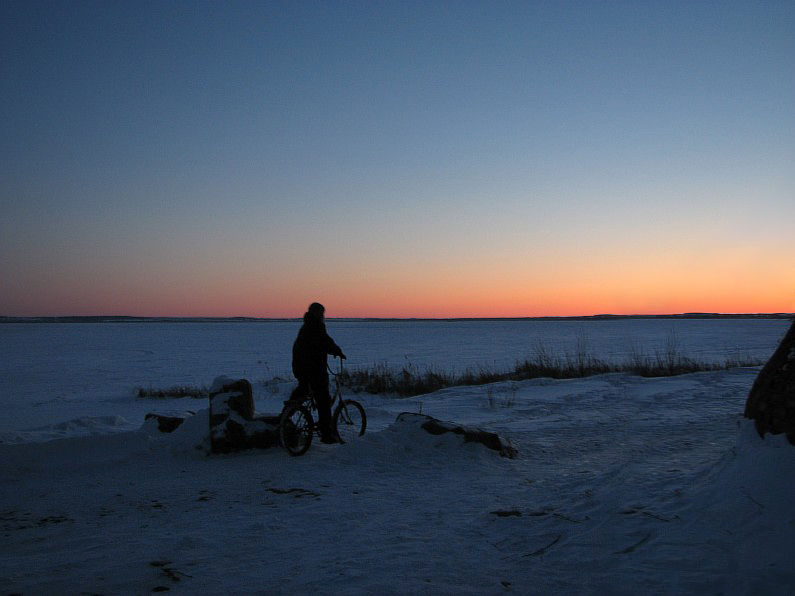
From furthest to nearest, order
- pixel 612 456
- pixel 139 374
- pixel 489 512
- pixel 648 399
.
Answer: pixel 139 374 → pixel 648 399 → pixel 612 456 → pixel 489 512

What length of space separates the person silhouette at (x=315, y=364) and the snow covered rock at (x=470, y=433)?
43.5 inches

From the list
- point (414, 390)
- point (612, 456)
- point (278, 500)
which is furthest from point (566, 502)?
point (414, 390)

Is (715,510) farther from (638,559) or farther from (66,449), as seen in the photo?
(66,449)

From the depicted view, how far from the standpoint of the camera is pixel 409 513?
17.2 ft

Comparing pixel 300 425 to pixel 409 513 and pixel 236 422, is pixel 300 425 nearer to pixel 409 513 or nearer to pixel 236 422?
pixel 236 422

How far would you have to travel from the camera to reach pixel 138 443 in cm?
843

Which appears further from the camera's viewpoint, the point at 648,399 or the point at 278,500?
the point at 648,399

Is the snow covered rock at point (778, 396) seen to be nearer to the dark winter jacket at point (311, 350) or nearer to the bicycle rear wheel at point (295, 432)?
the dark winter jacket at point (311, 350)

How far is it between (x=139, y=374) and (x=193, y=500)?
720 inches

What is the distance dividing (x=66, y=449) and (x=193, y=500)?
3.47 m

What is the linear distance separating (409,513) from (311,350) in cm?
339

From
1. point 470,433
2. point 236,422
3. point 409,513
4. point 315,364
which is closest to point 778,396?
point 409,513

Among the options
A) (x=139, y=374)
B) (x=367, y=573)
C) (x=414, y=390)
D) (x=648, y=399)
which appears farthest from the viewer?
(x=139, y=374)

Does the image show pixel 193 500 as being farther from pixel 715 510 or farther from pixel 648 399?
pixel 648 399
